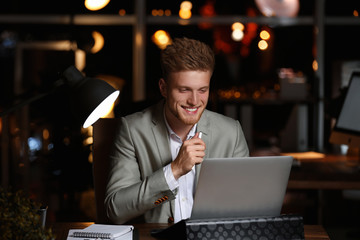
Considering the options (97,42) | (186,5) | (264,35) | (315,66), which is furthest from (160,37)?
(315,66)

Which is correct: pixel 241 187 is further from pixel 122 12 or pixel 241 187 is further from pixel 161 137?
pixel 122 12

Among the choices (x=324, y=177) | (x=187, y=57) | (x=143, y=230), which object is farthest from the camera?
(x=324, y=177)

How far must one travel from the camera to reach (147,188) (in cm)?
187

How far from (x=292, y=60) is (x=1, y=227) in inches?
202

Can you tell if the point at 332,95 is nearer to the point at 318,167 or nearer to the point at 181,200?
the point at 318,167

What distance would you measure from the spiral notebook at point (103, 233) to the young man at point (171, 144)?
8.1 inches

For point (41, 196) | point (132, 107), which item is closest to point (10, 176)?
point (41, 196)

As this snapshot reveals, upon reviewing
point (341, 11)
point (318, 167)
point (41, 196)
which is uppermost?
point (341, 11)

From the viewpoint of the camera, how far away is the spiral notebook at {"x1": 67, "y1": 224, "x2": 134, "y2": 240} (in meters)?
1.60

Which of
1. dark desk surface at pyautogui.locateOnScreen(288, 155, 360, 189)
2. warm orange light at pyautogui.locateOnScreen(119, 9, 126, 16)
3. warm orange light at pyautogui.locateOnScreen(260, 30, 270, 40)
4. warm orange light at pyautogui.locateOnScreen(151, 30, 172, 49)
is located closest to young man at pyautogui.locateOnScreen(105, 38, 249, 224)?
dark desk surface at pyautogui.locateOnScreen(288, 155, 360, 189)

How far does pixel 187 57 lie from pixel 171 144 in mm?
411

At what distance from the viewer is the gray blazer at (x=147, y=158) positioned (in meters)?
1.88

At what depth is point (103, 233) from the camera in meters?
1.61

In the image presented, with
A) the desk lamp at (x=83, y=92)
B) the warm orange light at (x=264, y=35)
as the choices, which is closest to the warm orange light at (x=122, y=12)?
the warm orange light at (x=264, y=35)
